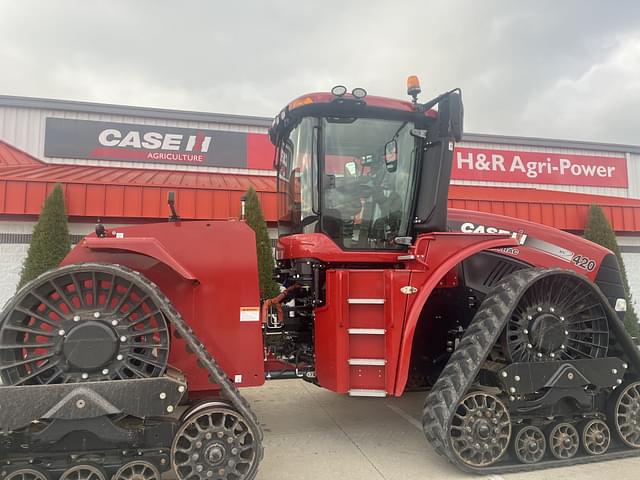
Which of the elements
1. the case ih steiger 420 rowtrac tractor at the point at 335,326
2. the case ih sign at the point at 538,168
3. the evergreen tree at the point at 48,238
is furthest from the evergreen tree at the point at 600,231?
the evergreen tree at the point at 48,238

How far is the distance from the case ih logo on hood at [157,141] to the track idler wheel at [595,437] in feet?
34.2

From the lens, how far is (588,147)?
46.4ft

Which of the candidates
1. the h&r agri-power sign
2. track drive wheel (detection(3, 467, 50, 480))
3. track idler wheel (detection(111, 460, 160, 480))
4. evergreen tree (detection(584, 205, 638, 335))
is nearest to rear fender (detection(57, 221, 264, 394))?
track idler wheel (detection(111, 460, 160, 480))

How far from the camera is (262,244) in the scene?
8945 millimetres

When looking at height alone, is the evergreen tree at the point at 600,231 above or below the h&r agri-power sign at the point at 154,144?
below

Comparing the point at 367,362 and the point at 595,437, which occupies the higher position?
the point at 367,362

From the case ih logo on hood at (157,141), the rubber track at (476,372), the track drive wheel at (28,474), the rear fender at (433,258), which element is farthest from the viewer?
the case ih logo on hood at (157,141)

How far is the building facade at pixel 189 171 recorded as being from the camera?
8.91m

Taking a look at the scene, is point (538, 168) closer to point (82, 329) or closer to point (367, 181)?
point (367, 181)

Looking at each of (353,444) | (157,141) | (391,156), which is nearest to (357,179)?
(391,156)

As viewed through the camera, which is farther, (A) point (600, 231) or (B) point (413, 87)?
(A) point (600, 231)

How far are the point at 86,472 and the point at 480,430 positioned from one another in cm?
270

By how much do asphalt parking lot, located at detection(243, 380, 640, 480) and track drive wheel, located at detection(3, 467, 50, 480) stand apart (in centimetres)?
142

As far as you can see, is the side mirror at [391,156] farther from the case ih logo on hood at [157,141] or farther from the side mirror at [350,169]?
the case ih logo on hood at [157,141]
